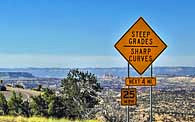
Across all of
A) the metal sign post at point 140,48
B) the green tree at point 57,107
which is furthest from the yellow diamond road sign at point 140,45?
the green tree at point 57,107

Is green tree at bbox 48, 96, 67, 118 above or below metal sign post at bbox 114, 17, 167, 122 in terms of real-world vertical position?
below

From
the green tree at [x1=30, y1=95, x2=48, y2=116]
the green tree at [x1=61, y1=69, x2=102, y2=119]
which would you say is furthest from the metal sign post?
the green tree at [x1=30, y1=95, x2=48, y2=116]

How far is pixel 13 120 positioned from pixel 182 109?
1432 inches

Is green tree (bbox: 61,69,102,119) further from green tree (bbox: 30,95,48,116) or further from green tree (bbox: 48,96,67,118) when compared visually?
green tree (bbox: 30,95,48,116)

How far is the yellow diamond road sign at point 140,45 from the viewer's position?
14219 millimetres

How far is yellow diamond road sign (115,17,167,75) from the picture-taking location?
14.2 meters

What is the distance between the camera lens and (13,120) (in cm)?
1975

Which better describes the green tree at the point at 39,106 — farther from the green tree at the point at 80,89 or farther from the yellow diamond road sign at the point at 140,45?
the yellow diamond road sign at the point at 140,45

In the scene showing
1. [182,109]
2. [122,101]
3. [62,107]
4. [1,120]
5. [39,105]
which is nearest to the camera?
[122,101]

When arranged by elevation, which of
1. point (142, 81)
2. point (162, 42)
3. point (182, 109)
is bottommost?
point (182, 109)

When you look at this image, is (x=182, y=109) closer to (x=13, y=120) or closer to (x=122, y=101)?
(x=13, y=120)

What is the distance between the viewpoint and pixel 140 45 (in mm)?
14242

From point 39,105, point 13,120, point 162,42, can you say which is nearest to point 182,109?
point 39,105

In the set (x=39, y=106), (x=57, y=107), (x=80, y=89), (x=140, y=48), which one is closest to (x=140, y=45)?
(x=140, y=48)
